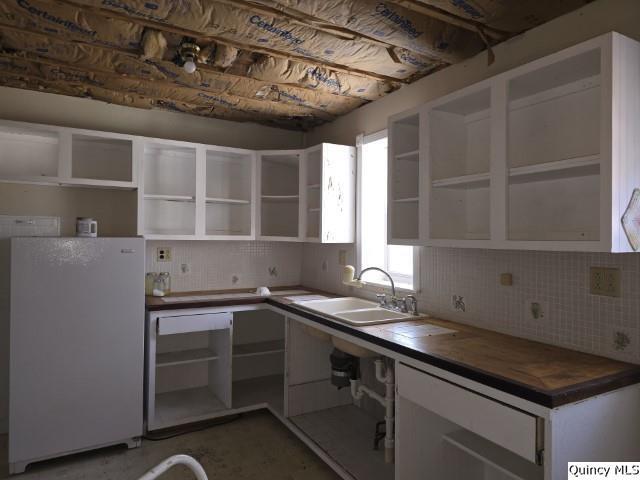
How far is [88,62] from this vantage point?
2.56 meters

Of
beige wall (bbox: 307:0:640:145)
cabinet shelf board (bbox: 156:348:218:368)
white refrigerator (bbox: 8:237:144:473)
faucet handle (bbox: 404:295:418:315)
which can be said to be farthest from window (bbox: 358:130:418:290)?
white refrigerator (bbox: 8:237:144:473)

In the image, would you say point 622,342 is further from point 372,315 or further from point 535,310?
point 372,315

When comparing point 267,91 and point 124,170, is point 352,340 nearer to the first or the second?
point 267,91

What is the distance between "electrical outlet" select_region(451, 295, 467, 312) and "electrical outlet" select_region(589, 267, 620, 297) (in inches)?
27.9

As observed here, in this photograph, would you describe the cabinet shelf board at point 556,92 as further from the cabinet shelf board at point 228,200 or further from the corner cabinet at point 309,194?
the cabinet shelf board at point 228,200

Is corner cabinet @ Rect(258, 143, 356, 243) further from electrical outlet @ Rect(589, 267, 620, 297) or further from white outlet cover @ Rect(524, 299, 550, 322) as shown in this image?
electrical outlet @ Rect(589, 267, 620, 297)

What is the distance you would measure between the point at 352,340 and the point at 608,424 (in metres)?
1.15

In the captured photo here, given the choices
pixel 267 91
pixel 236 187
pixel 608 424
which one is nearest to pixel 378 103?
pixel 267 91

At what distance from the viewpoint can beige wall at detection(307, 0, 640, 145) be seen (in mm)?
1768

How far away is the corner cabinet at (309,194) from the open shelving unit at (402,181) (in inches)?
30.3

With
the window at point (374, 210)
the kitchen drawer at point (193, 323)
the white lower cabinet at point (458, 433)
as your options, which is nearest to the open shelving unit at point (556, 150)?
the white lower cabinet at point (458, 433)

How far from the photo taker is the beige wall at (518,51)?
5.80 ft
